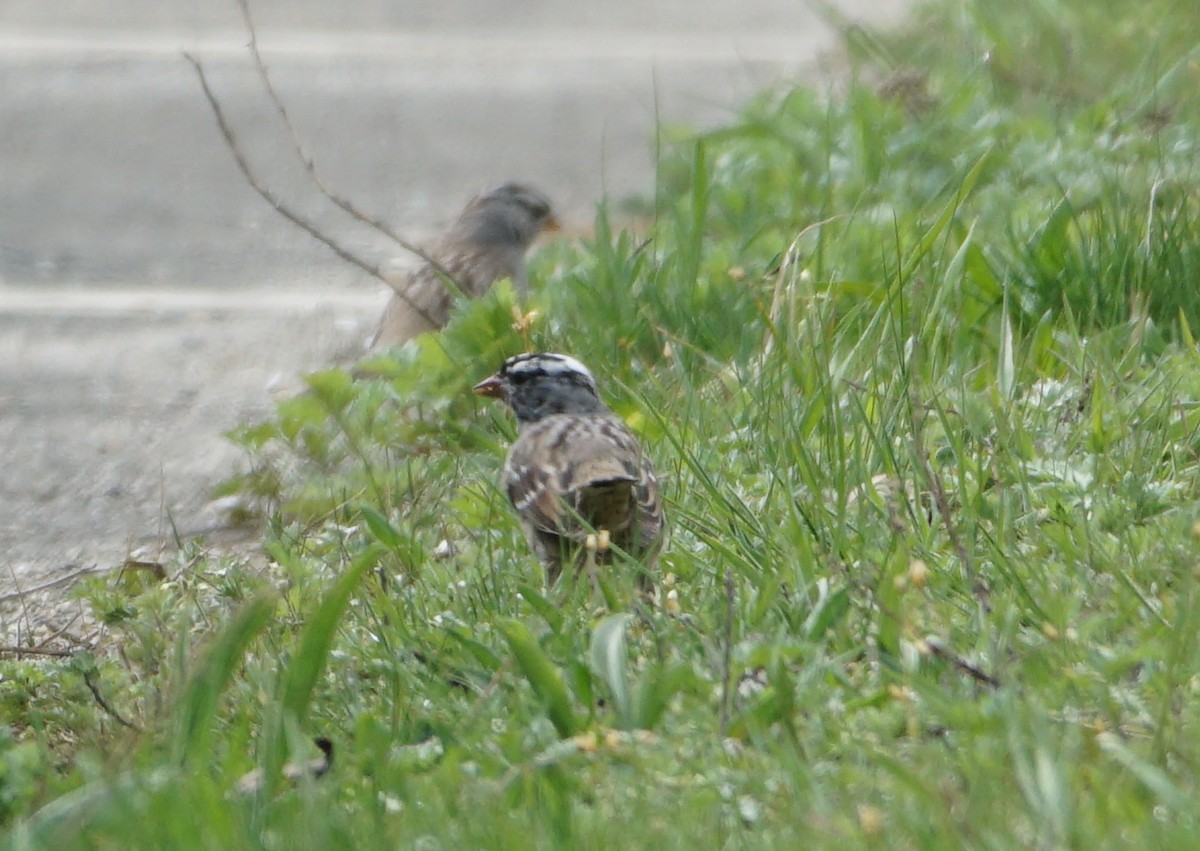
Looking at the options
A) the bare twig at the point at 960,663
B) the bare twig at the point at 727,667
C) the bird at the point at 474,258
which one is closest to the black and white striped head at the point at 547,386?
the bird at the point at 474,258

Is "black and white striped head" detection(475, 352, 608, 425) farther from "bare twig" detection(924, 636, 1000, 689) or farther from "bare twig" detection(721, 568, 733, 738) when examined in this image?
"bare twig" detection(924, 636, 1000, 689)

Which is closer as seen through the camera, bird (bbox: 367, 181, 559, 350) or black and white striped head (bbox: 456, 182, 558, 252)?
bird (bbox: 367, 181, 559, 350)

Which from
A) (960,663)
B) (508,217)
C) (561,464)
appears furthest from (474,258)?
(960,663)

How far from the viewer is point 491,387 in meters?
5.66

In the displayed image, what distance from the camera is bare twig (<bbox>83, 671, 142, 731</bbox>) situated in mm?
4020

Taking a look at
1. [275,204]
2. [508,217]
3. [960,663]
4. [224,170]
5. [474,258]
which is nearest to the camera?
[960,663]

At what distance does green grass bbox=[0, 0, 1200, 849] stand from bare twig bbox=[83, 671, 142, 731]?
35 mm

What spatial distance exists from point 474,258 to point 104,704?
12.3ft

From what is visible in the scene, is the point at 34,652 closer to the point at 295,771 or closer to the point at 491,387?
the point at 295,771

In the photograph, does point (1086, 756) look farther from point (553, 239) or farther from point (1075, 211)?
point (553, 239)

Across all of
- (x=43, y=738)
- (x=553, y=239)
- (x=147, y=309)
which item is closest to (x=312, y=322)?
(x=147, y=309)

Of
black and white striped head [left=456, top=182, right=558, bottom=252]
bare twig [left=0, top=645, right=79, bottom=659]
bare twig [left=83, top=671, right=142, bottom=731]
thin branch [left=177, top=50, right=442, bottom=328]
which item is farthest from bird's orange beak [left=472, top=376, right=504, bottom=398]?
black and white striped head [left=456, top=182, right=558, bottom=252]

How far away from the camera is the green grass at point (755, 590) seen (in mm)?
3232

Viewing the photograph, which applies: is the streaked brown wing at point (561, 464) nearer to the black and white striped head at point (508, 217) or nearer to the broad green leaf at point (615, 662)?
the broad green leaf at point (615, 662)
